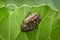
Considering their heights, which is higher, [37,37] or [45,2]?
[45,2]

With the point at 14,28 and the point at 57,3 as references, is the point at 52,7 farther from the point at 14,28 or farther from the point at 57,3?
the point at 14,28

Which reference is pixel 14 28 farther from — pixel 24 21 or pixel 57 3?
pixel 57 3

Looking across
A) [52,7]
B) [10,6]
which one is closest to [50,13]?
[52,7]
